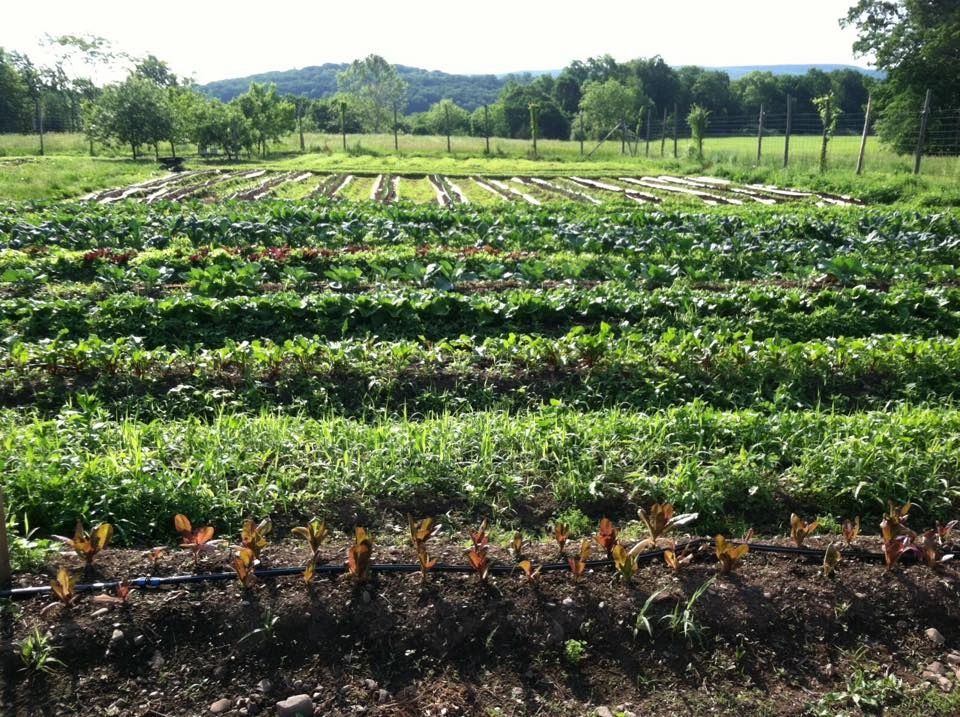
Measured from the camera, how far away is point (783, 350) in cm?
622

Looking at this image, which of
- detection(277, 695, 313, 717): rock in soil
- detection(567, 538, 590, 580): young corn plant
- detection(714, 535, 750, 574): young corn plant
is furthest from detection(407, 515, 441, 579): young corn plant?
detection(714, 535, 750, 574): young corn plant

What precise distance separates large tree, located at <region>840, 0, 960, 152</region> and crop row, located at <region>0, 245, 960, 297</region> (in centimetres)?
2331

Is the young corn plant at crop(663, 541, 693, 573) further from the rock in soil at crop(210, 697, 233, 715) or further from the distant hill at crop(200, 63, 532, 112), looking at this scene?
the distant hill at crop(200, 63, 532, 112)

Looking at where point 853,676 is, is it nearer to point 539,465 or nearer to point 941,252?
point 539,465

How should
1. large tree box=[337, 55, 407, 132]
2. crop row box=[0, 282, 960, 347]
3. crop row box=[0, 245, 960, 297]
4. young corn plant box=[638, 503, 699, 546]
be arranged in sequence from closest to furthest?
young corn plant box=[638, 503, 699, 546] < crop row box=[0, 282, 960, 347] < crop row box=[0, 245, 960, 297] < large tree box=[337, 55, 407, 132]

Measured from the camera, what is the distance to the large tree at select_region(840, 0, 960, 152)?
105 feet

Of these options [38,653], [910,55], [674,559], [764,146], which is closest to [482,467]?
[674,559]

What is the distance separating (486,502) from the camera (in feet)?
13.1

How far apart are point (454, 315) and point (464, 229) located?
19.6ft

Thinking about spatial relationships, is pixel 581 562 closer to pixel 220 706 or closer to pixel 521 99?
pixel 220 706

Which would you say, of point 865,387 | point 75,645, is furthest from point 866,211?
point 75,645

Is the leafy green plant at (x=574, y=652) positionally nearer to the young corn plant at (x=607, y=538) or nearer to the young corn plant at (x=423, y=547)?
the young corn plant at (x=607, y=538)

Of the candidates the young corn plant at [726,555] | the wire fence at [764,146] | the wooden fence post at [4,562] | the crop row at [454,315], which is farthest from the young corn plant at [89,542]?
the wire fence at [764,146]

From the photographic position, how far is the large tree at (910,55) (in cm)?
3186
